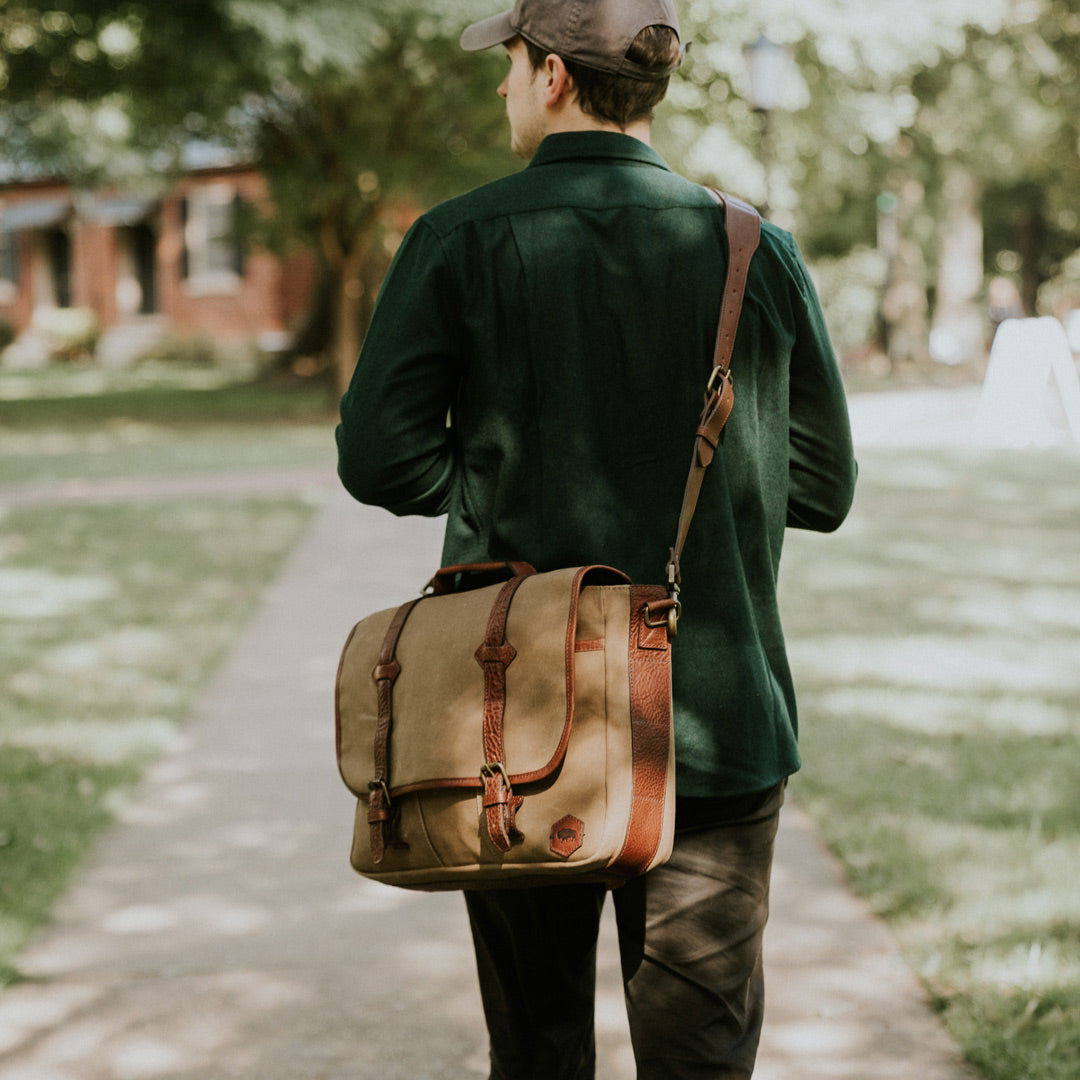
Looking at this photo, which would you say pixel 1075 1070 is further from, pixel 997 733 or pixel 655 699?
pixel 997 733

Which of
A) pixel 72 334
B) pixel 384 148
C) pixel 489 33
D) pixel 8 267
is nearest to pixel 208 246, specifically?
pixel 72 334

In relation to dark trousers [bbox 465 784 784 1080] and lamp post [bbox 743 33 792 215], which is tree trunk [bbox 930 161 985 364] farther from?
dark trousers [bbox 465 784 784 1080]

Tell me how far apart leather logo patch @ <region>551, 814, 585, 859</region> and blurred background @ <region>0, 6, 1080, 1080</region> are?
1.62 meters

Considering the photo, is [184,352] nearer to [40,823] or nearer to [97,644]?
[97,644]

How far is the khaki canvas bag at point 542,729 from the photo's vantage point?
176 cm

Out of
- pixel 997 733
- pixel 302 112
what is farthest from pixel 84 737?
pixel 302 112

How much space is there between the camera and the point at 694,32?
1752cm

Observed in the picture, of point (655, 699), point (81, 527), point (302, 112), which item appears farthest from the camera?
point (302, 112)

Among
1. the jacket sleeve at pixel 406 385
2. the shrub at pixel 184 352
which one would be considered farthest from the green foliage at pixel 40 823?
the shrub at pixel 184 352

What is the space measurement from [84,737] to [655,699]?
161 inches

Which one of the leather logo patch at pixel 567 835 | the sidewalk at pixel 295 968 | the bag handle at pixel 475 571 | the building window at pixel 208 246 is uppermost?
the bag handle at pixel 475 571

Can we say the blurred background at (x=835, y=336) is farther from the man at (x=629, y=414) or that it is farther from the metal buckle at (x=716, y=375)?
the metal buckle at (x=716, y=375)

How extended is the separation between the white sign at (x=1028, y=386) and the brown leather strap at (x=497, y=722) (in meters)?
13.5

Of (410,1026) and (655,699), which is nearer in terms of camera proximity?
(655,699)
